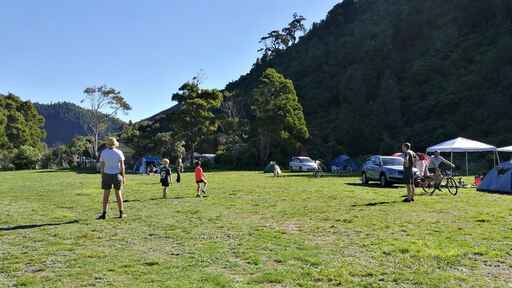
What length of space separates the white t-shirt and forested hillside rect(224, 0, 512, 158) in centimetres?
4709

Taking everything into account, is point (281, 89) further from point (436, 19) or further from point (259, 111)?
point (436, 19)

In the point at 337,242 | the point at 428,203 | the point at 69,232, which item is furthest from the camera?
the point at 428,203

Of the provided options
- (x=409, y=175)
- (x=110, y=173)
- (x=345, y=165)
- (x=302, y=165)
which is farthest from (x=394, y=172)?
(x=345, y=165)

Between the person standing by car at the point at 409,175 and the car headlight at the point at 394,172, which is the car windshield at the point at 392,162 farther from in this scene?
the person standing by car at the point at 409,175

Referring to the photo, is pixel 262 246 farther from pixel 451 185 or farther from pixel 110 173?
pixel 451 185

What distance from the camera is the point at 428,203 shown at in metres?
13.8

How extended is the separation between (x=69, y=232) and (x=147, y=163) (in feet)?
139

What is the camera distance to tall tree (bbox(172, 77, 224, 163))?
53894mm

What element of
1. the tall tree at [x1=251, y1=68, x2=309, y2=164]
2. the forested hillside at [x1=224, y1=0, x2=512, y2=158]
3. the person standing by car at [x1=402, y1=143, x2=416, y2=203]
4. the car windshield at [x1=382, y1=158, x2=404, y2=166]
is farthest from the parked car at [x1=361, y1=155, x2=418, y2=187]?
Answer: the forested hillside at [x1=224, y1=0, x2=512, y2=158]

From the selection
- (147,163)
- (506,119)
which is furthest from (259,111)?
(506,119)

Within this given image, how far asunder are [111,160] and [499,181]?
582 inches

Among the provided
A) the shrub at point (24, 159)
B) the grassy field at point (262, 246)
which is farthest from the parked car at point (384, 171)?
the shrub at point (24, 159)

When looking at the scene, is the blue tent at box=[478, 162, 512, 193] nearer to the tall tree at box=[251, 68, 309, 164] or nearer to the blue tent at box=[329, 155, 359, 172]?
the blue tent at box=[329, 155, 359, 172]

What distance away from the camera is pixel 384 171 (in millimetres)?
21812
